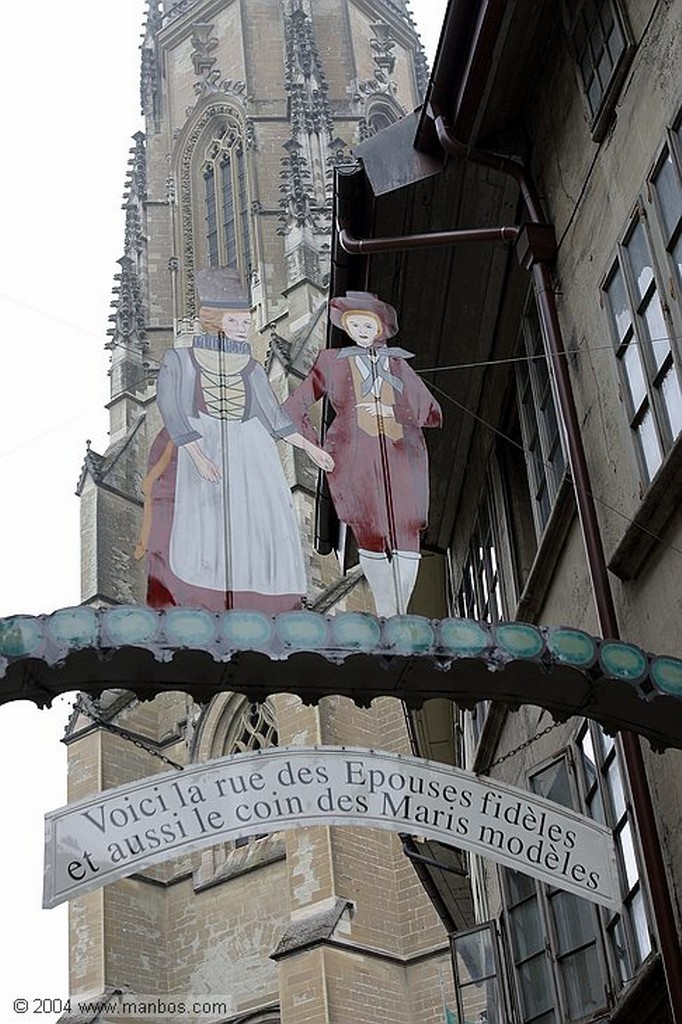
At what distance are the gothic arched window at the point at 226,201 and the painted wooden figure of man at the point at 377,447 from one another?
36221mm

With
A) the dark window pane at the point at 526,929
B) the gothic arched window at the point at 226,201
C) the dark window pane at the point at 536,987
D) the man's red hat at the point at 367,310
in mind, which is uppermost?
the gothic arched window at the point at 226,201

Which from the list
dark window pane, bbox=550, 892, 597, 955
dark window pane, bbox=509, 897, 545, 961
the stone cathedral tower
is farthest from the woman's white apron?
dark window pane, bbox=509, 897, 545, 961

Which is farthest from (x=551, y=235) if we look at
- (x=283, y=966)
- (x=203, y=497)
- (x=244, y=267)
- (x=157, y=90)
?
(x=157, y=90)

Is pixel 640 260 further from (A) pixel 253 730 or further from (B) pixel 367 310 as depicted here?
(A) pixel 253 730

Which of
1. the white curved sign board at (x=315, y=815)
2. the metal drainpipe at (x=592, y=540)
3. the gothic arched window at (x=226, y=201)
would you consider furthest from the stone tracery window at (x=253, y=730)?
the white curved sign board at (x=315, y=815)

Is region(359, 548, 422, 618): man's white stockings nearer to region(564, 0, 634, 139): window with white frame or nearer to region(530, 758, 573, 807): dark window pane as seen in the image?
region(530, 758, 573, 807): dark window pane

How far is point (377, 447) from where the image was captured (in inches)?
298

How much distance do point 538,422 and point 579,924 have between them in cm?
338

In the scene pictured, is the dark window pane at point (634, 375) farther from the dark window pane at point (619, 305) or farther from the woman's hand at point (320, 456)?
the woman's hand at point (320, 456)

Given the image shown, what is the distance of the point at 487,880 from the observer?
11992 mm

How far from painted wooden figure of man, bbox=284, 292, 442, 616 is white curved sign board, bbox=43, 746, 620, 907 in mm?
1073

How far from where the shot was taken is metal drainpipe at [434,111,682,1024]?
22.2 ft

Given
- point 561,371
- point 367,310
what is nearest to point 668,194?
point 561,371

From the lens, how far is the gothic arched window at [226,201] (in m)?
44.8
